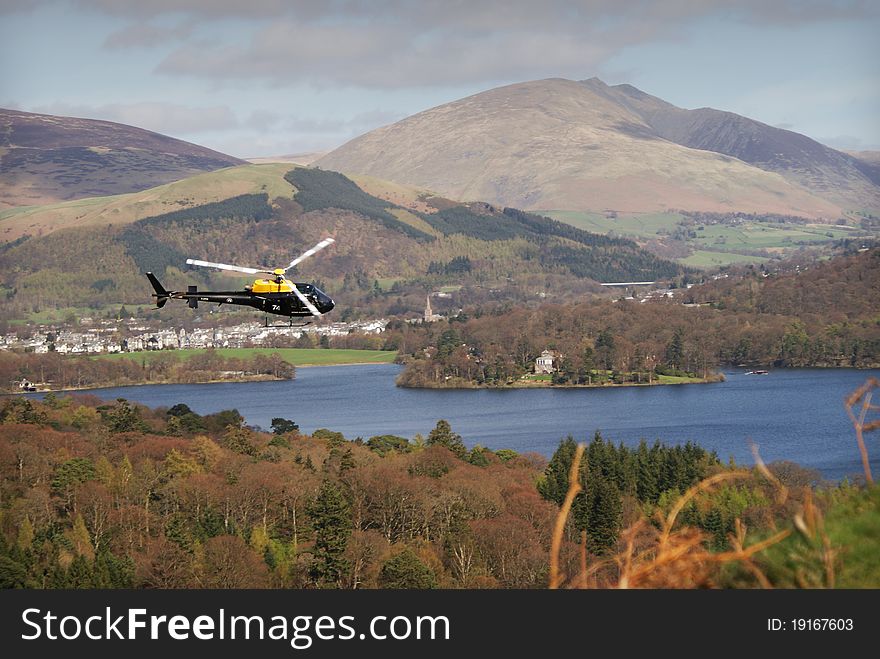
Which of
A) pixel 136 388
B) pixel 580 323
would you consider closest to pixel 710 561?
pixel 136 388

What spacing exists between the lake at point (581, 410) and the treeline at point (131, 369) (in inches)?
87.9

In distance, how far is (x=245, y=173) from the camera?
172000mm

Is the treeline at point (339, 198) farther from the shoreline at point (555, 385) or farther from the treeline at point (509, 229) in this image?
the shoreline at point (555, 385)

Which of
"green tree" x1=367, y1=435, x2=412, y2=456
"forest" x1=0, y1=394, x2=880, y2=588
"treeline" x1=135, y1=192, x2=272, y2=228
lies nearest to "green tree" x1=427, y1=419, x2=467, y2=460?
"forest" x1=0, y1=394, x2=880, y2=588

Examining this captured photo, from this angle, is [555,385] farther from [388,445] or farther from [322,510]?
[322,510]

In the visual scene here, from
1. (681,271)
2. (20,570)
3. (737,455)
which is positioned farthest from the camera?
(681,271)

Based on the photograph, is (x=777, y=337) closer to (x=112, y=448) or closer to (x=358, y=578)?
(x=112, y=448)

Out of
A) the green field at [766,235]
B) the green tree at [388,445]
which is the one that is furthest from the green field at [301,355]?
the green field at [766,235]

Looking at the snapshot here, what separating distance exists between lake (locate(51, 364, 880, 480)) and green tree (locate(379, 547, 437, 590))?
18225 mm

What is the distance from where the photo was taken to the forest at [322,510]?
21344 mm

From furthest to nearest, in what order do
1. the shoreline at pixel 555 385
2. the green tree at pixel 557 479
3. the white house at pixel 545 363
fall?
the white house at pixel 545 363 → the shoreline at pixel 555 385 → the green tree at pixel 557 479

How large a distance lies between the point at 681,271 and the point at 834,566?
486ft

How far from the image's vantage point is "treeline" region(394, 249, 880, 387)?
77062 millimetres

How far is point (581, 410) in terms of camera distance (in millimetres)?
60531
